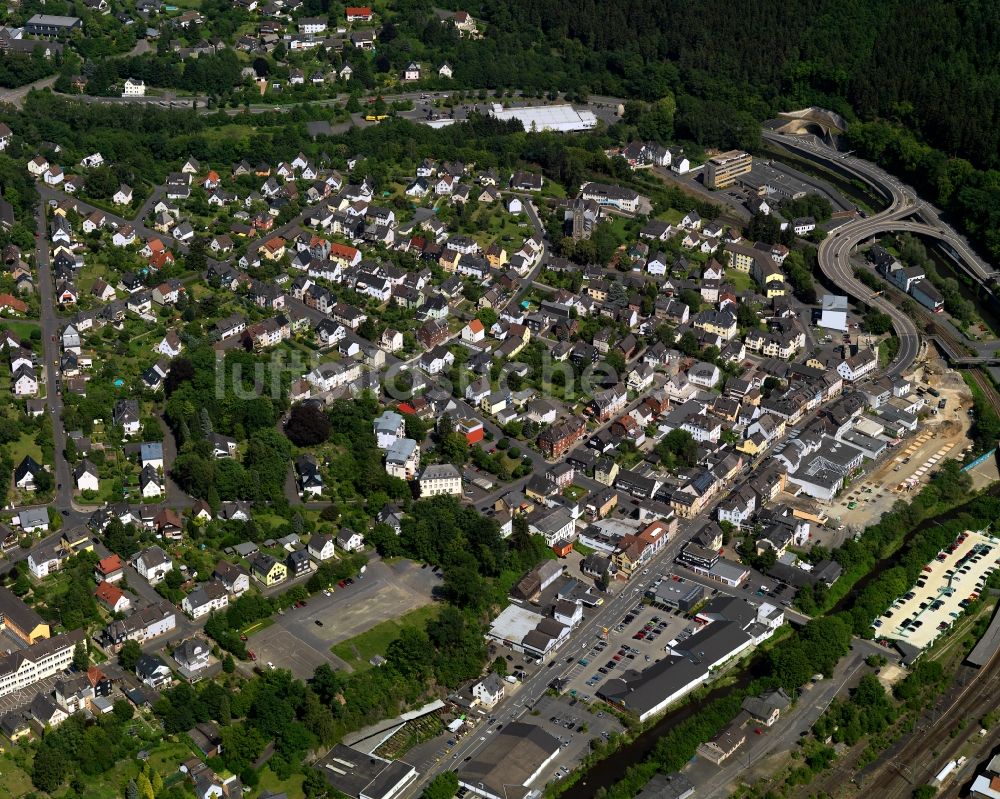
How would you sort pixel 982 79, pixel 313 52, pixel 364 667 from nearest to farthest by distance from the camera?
pixel 364 667
pixel 982 79
pixel 313 52

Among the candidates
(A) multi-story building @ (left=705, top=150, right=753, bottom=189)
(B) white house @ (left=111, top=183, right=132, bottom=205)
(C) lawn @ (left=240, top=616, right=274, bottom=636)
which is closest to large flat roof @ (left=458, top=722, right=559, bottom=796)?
(C) lawn @ (left=240, top=616, right=274, bottom=636)

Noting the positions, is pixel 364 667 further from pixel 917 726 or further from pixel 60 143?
pixel 60 143

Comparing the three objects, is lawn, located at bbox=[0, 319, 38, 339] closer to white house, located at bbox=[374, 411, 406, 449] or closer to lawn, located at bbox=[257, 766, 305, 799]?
white house, located at bbox=[374, 411, 406, 449]

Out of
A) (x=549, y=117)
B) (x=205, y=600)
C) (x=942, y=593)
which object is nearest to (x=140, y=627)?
(x=205, y=600)

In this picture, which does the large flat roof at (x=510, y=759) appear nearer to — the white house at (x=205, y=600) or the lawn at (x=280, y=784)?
the lawn at (x=280, y=784)

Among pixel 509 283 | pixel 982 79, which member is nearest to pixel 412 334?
pixel 509 283

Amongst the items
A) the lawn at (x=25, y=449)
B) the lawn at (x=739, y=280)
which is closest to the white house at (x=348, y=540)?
the lawn at (x=25, y=449)

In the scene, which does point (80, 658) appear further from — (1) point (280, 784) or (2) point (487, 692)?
(2) point (487, 692)

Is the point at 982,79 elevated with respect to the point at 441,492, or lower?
elevated
